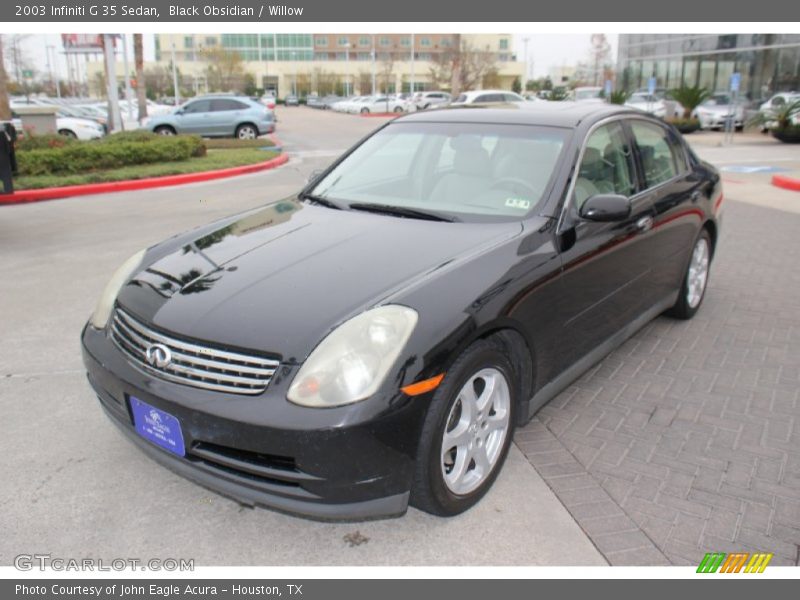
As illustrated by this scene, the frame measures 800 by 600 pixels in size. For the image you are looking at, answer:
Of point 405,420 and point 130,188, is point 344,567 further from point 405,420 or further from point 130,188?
point 130,188

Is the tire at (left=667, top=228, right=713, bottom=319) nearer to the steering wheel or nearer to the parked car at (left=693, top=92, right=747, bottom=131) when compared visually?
the steering wheel

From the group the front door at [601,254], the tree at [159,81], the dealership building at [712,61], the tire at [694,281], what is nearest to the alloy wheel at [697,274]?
the tire at [694,281]

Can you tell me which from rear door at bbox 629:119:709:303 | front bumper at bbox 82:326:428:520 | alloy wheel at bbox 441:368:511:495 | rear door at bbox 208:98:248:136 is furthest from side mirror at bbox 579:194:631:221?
rear door at bbox 208:98:248:136

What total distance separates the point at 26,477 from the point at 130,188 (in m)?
10.5

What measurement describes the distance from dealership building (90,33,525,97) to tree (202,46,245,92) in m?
23.9

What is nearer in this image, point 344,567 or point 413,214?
point 344,567

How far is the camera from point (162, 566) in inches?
105

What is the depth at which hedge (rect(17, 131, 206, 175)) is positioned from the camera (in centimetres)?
1313

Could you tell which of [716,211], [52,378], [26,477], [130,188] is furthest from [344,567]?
[130,188]

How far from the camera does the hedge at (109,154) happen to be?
13133mm

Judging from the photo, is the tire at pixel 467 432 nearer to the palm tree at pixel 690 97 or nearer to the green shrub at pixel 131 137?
the green shrub at pixel 131 137

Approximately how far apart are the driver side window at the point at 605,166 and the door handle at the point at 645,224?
7.2 inches

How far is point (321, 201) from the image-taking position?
4.08 metres

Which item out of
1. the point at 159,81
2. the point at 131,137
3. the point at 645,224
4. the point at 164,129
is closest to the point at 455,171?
the point at 645,224
